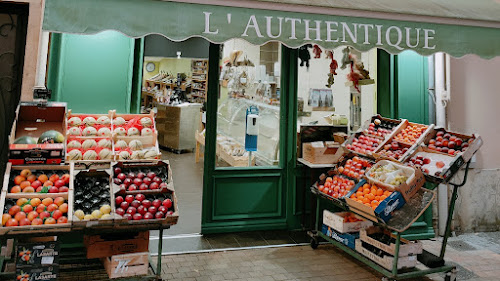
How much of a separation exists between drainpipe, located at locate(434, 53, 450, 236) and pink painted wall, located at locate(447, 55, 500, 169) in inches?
4.3

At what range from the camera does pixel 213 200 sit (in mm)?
5980

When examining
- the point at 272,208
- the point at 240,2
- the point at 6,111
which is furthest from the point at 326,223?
the point at 6,111

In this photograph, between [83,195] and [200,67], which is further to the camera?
[200,67]

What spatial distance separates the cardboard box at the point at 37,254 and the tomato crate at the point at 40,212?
198 millimetres

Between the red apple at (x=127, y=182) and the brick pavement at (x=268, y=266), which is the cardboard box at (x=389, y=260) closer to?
the brick pavement at (x=268, y=266)

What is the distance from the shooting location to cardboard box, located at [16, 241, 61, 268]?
12.2 feet

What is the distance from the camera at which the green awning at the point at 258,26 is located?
3766 millimetres

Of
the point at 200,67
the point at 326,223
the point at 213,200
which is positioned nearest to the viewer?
the point at 326,223

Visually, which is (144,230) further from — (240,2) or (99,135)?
(240,2)

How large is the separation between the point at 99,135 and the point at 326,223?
119 inches

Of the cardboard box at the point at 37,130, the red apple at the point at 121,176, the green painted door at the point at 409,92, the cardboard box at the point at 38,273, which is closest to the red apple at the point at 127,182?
the red apple at the point at 121,176

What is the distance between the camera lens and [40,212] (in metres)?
3.81

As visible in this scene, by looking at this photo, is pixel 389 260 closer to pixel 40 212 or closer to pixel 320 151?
pixel 320 151

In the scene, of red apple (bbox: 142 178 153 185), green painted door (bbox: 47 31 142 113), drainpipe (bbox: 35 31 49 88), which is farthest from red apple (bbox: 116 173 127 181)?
drainpipe (bbox: 35 31 49 88)
